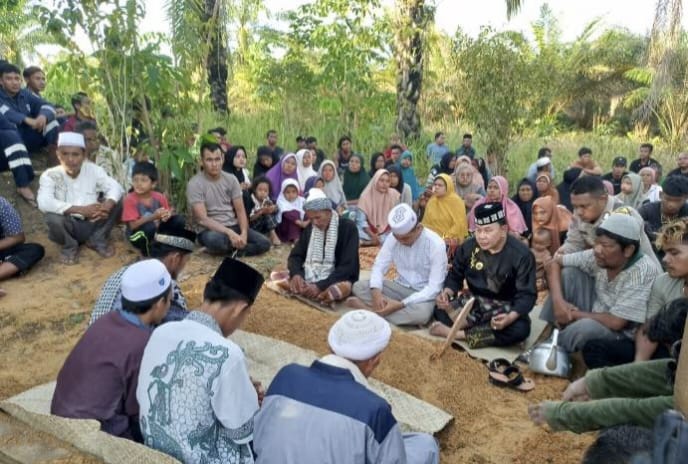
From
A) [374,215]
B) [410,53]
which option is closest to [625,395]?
[374,215]

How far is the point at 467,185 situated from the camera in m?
7.85

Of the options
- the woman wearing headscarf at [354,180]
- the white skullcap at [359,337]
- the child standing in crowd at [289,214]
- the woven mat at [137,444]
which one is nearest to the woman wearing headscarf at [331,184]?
the woman wearing headscarf at [354,180]

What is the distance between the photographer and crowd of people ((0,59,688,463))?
2.05m

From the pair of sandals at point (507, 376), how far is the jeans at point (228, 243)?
9.93 ft

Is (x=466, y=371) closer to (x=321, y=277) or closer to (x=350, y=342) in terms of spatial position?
(x=321, y=277)

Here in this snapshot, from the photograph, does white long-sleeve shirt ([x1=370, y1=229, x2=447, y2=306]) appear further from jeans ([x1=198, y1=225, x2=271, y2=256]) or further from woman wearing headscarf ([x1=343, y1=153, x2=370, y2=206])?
woman wearing headscarf ([x1=343, y1=153, x2=370, y2=206])

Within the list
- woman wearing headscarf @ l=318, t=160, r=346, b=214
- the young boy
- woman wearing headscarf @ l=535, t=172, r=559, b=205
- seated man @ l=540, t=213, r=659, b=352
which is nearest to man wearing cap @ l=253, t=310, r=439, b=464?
seated man @ l=540, t=213, r=659, b=352

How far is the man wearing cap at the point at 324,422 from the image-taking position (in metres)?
1.88

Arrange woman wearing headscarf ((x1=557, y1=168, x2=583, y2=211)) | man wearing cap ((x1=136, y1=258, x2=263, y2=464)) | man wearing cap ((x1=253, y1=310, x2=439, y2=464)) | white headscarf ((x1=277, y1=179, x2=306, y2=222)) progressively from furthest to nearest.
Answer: woman wearing headscarf ((x1=557, y1=168, x2=583, y2=211)) < white headscarf ((x1=277, y1=179, x2=306, y2=222)) < man wearing cap ((x1=136, y1=258, x2=263, y2=464)) < man wearing cap ((x1=253, y1=310, x2=439, y2=464))

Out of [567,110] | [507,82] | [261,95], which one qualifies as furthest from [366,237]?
[567,110]

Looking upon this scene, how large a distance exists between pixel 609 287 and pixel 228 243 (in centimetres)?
357

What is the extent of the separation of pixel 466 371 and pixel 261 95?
10113mm

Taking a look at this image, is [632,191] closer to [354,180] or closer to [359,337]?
[354,180]

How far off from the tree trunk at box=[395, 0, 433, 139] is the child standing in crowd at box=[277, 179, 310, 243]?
4.78m
